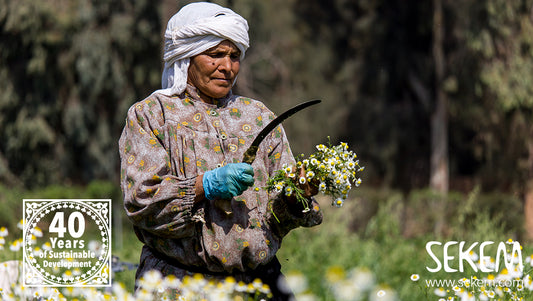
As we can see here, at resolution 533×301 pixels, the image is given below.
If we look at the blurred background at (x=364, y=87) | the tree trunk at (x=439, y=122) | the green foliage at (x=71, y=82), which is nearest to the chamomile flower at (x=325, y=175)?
the blurred background at (x=364, y=87)

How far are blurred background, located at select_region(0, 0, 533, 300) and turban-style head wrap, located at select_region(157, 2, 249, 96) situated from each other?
11159 mm

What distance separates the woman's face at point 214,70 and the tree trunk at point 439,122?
1493 centimetres

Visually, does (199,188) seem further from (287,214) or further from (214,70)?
(214,70)

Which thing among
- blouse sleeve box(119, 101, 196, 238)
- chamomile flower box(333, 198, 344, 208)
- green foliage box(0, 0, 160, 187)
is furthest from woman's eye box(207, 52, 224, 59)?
green foliage box(0, 0, 160, 187)

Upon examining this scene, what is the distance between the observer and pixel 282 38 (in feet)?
92.2

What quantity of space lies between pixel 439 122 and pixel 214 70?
15465 mm

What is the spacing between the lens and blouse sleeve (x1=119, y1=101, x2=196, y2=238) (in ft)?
8.70

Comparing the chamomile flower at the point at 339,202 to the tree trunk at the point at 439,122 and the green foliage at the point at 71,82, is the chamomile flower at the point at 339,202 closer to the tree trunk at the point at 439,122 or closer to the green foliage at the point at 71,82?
the green foliage at the point at 71,82

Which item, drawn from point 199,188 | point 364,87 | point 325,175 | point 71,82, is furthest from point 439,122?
point 199,188

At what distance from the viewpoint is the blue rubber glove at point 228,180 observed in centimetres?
260

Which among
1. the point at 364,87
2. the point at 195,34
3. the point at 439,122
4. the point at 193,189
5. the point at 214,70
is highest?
the point at 195,34

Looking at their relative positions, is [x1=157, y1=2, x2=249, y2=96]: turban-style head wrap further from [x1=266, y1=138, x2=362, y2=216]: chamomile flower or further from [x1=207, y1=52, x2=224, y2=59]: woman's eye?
[x1=266, y1=138, x2=362, y2=216]: chamomile flower

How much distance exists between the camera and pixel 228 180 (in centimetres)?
260

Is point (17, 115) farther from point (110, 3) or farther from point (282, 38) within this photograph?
point (282, 38)
